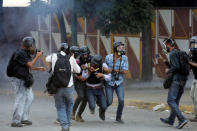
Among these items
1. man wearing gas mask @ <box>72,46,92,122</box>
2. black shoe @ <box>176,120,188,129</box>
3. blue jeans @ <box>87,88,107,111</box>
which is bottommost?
black shoe @ <box>176,120,188,129</box>

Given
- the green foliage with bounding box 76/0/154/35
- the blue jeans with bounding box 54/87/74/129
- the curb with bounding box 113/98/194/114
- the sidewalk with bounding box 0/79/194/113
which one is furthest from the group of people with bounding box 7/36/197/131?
the green foliage with bounding box 76/0/154/35

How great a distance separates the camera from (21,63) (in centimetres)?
1080

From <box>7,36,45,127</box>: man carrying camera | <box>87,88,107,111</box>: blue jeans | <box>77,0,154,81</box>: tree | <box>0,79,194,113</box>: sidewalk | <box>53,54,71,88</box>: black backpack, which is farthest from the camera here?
<box>77,0,154,81</box>: tree

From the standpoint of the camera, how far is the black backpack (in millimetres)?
10008

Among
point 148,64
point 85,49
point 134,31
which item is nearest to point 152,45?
point 148,64

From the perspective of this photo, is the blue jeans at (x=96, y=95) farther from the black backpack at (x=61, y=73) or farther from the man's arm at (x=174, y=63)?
the black backpack at (x=61, y=73)

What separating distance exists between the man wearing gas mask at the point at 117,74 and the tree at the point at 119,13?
596 centimetres

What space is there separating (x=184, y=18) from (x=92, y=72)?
8.96 meters

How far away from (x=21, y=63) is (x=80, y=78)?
50.5 inches

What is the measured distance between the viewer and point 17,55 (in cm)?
1078

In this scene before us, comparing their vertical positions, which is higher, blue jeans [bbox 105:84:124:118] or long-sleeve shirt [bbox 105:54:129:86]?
long-sleeve shirt [bbox 105:54:129:86]

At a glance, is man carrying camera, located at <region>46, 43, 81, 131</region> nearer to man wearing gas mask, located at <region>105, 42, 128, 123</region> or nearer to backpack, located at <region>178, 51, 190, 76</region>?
man wearing gas mask, located at <region>105, 42, 128, 123</region>

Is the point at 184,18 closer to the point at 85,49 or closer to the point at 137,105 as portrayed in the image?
the point at 137,105

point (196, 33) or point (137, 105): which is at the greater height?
point (196, 33)
